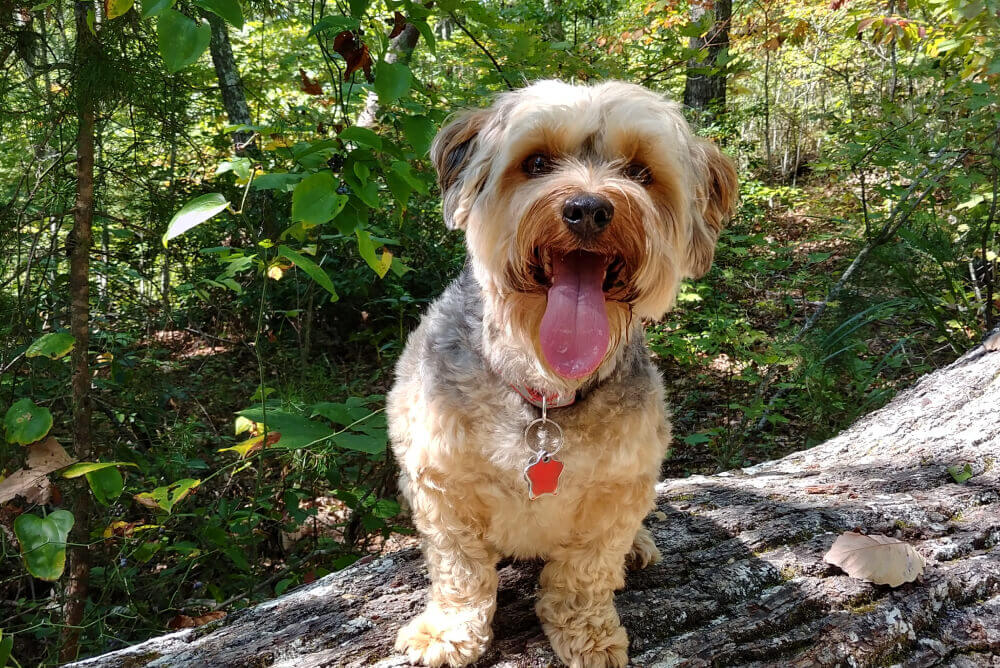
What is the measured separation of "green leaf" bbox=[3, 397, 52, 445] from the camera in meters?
2.29

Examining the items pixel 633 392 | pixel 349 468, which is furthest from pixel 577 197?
pixel 349 468

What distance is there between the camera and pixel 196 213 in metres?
2.27

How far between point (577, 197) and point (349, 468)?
3.58m

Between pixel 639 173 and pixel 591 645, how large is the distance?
1.76 metres

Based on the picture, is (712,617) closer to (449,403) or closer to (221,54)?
(449,403)

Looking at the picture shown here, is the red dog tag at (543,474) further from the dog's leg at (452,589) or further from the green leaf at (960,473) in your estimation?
the green leaf at (960,473)

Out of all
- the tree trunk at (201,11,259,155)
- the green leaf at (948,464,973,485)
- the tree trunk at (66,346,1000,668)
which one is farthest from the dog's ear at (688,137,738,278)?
the tree trunk at (201,11,259,155)

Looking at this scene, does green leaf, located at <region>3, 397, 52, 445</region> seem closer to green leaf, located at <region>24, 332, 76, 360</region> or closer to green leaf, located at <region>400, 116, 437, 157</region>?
green leaf, located at <region>24, 332, 76, 360</region>

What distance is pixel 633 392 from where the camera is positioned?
253cm

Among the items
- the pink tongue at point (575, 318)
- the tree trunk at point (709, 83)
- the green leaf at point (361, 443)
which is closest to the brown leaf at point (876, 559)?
the pink tongue at point (575, 318)

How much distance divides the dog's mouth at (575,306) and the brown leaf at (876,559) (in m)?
1.40

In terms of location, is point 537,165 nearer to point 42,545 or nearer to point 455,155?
point 455,155

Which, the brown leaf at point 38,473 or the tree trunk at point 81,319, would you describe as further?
the tree trunk at point 81,319

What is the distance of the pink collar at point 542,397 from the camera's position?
2.48 metres
